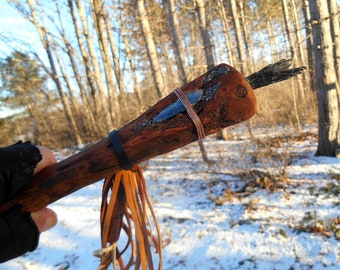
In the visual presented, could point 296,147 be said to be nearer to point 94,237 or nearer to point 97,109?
point 94,237

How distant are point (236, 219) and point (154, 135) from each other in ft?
10.8

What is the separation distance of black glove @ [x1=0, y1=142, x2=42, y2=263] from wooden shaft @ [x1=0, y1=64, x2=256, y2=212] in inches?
1.9

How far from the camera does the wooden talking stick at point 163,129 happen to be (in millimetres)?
703

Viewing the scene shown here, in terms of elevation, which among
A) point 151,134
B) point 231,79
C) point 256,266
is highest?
point 231,79

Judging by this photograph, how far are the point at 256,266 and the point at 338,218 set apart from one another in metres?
1.27

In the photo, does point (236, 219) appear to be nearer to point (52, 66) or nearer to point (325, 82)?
point (325, 82)

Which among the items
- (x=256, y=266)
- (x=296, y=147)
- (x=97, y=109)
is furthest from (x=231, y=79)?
(x=97, y=109)

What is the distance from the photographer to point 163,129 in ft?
2.41

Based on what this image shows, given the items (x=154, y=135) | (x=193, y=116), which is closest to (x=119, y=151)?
(x=154, y=135)

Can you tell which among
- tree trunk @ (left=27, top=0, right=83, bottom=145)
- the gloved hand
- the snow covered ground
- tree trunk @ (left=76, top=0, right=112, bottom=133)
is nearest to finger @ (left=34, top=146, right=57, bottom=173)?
the gloved hand

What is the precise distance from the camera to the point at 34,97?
19922 millimetres

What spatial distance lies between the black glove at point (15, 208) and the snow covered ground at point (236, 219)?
2.55 metres

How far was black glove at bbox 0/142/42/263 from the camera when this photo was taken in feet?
2.33

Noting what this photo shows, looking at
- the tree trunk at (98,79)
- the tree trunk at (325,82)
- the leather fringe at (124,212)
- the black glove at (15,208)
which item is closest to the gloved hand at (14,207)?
the black glove at (15,208)
